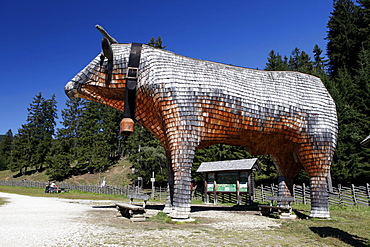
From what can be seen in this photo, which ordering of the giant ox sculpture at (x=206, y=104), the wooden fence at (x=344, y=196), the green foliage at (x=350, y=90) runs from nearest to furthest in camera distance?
the giant ox sculpture at (x=206, y=104) < the wooden fence at (x=344, y=196) < the green foliage at (x=350, y=90)

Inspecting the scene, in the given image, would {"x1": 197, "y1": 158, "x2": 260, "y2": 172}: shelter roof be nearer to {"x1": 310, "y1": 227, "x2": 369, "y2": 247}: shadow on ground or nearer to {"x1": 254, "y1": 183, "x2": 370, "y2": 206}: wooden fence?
{"x1": 254, "y1": 183, "x2": 370, "y2": 206}: wooden fence

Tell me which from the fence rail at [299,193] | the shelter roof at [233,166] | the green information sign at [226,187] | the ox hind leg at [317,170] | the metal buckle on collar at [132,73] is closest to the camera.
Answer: the metal buckle on collar at [132,73]

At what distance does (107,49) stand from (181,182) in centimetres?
435

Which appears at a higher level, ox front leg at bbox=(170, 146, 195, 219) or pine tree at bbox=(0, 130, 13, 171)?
pine tree at bbox=(0, 130, 13, 171)

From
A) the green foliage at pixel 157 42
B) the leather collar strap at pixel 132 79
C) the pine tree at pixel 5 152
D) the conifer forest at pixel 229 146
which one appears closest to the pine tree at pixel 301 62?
the conifer forest at pixel 229 146

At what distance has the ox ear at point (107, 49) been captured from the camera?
7.70 m

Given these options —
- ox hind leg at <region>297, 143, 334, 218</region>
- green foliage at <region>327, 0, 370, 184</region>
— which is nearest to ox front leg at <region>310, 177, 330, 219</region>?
ox hind leg at <region>297, 143, 334, 218</region>

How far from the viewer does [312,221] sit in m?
8.26

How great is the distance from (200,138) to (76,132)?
1971 inches

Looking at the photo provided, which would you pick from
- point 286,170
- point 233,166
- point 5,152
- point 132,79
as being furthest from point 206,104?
point 5,152

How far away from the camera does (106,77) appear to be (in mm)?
8430

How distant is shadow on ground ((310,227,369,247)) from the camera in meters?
5.27

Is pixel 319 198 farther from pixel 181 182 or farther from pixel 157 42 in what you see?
pixel 157 42

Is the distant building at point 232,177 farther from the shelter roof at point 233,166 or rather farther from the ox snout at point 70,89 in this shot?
the ox snout at point 70,89
